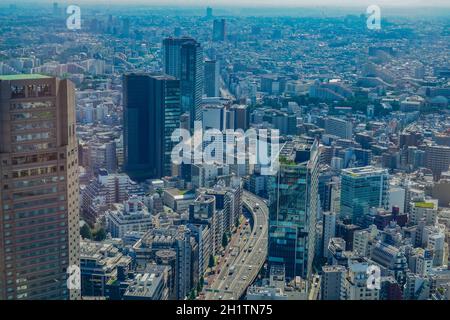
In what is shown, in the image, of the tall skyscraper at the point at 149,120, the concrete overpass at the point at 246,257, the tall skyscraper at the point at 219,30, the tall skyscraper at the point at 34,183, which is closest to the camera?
the tall skyscraper at the point at 34,183

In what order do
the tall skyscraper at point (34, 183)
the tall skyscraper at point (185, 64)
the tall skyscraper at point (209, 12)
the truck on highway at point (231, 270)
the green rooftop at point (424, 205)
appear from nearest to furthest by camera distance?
the tall skyscraper at point (34, 183) → the truck on highway at point (231, 270) → the green rooftop at point (424, 205) → the tall skyscraper at point (209, 12) → the tall skyscraper at point (185, 64)

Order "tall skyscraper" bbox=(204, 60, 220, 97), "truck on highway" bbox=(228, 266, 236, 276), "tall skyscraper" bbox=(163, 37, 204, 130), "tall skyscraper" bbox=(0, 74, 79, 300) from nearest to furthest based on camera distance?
"tall skyscraper" bbox=(0, 74, 79, 300) < "truck on highway" bbox=(228, 266, 236, 276) < "tall skyscraper" bbox=(163, 37, 204, 130) < "tall skyscraper" bbox=(204, 60, 220, 97)

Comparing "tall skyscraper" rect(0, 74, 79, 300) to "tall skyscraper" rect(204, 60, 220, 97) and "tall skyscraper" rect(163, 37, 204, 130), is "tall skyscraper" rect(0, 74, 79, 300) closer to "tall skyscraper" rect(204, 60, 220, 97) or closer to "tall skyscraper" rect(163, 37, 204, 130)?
"tall skyscraper" rect(163, 37, 204, 130)

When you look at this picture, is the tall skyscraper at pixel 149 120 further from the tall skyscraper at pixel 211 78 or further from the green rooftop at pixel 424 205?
the green rooftop at pixel 424 205

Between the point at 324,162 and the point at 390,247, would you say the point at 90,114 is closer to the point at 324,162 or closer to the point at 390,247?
the point at 324,162

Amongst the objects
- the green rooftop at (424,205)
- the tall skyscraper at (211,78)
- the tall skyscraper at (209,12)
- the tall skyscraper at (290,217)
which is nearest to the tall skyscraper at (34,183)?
the tall skyscraper at (290,217)

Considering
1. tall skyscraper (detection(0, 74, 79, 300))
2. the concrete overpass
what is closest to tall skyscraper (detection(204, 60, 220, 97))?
the concrete overpass
